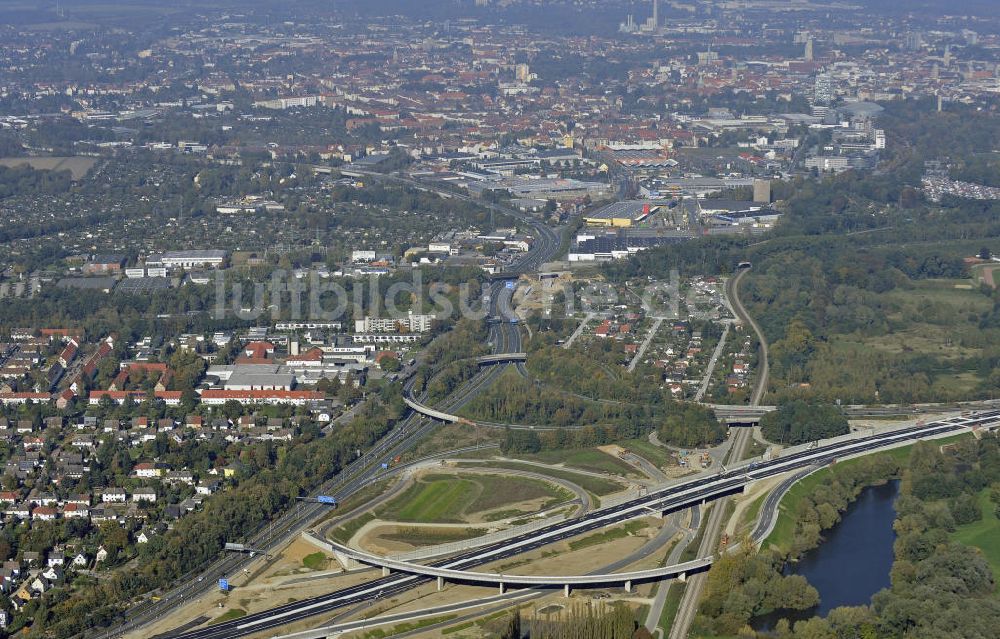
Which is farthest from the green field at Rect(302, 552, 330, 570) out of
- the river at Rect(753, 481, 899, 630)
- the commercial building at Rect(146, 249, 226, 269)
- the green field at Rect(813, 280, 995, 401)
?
the commercial building at Rect(146, 249, 226, 269)

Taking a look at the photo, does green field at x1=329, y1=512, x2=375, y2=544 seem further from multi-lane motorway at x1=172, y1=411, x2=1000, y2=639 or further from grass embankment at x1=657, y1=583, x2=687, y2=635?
grass embankment at x1=657, y1=583, x2=687, y2=635

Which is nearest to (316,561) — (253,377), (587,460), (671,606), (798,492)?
(671,606)

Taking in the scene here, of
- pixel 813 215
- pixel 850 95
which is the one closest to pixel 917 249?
pixel 813 215

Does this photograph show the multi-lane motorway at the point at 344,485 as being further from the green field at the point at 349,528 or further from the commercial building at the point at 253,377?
the commercial building at the point at 253,377

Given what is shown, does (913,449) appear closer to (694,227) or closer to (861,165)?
(694,227)

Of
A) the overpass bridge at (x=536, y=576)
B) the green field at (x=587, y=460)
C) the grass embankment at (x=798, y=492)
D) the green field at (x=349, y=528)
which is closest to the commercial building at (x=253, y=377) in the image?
Result: the green field at (x=587, y=460)
